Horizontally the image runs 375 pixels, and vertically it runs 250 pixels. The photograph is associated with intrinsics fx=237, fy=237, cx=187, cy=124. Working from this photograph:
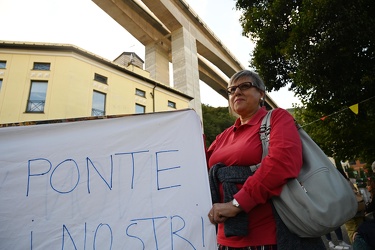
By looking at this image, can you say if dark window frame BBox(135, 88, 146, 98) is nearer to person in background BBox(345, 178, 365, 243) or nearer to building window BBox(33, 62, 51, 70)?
building window BBox(33, 62, 51, 70)

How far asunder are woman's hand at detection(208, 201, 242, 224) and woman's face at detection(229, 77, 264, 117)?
64 cm

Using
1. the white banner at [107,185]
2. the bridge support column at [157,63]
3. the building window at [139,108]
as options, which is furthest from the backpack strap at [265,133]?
the bridge support column at [157,63]

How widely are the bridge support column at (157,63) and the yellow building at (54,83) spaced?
4.44 m

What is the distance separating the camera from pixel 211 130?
26078 mm

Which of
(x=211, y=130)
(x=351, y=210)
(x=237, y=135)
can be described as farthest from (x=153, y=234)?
(x=211, y=130)

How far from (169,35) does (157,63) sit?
2.72m

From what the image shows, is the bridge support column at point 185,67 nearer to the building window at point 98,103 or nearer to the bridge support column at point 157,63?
the bridge support column at point 157,63

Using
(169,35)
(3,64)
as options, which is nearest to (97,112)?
(3,64)

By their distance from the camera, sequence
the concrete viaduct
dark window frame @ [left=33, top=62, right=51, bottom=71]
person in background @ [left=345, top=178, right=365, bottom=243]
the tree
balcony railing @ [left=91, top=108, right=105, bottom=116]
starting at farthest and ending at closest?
the concrete viaduct, balcony railing @ [left=91, top=108, right=105, bottom=116], dark window frame @ [left=33, top=62, right=51, bottom=71], the tree, person in background @ [left=345, top=178, right=365, bottom=243]

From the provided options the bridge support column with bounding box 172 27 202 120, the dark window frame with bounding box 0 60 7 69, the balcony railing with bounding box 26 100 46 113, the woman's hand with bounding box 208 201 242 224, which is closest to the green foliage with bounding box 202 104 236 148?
the bridge support column with bounding box 172 27 202 120

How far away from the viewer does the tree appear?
16.4ft

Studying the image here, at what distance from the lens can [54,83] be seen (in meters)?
13.4

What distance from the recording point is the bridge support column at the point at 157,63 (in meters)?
20.3

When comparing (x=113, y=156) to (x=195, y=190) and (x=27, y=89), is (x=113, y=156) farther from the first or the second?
(x=27, y=89)
